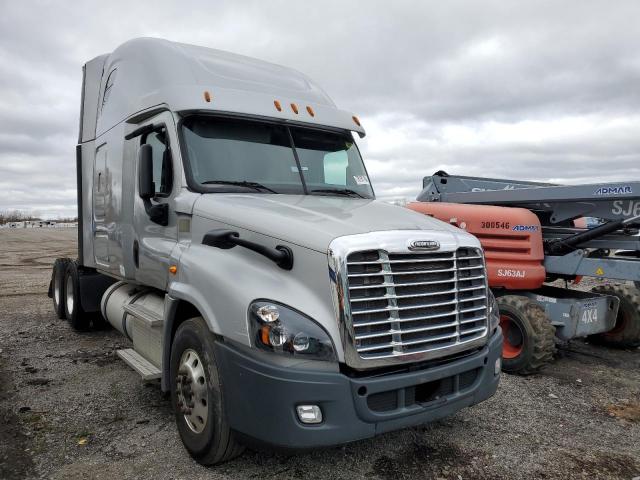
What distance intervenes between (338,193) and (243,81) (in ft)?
4.83

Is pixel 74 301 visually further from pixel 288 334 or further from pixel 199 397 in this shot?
pixel 288 334

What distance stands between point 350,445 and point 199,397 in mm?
1269

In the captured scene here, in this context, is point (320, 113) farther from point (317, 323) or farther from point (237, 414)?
point (237, 414)

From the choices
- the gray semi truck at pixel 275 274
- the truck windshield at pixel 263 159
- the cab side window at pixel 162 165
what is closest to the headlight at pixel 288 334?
the gray semi truck at pixel 275 274

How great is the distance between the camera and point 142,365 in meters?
4.56

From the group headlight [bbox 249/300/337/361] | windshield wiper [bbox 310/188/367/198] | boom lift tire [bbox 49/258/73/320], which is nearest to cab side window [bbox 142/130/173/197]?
windshield wiper [bbox 310/188/367/198]

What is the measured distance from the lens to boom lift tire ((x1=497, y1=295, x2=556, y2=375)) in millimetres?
5715

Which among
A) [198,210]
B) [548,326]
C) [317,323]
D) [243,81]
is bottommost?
[548,326]

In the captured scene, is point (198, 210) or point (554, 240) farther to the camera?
point (554, 240)

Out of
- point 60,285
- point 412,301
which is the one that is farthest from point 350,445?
point 60,285

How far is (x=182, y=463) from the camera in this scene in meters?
3.62

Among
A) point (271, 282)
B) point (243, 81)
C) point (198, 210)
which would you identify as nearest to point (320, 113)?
point (243, 81)

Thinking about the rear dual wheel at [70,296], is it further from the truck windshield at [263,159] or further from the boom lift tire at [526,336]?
the boom lift tire at [526,336]

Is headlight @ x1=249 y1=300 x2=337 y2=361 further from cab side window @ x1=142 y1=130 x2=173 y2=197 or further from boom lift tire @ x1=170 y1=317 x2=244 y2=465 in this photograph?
cab side window @ x1=142 y1=130 x2=173 y2=197
